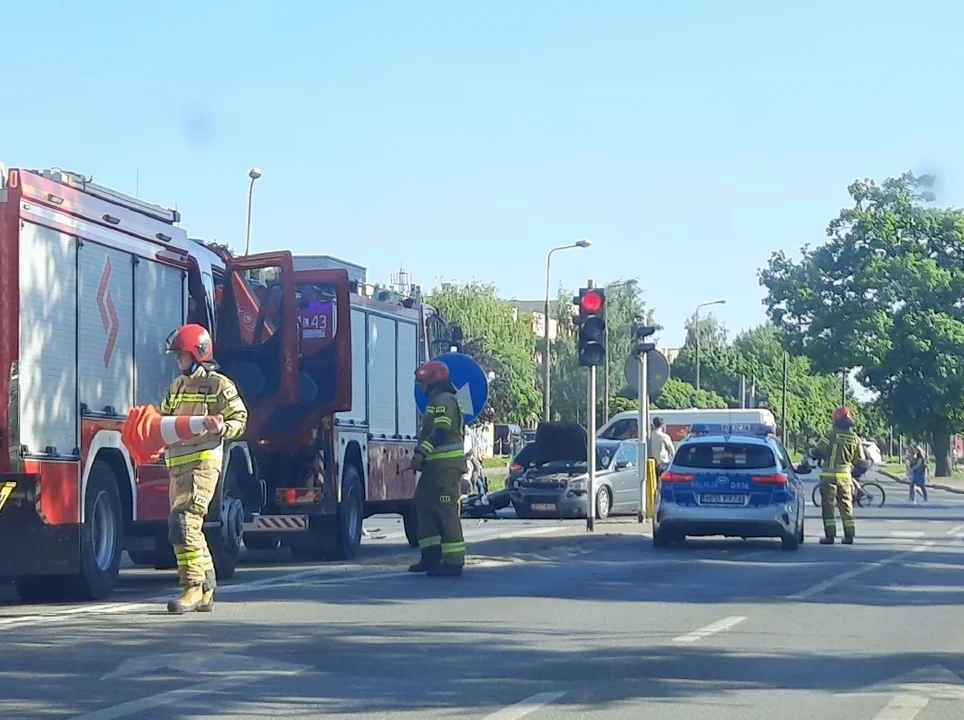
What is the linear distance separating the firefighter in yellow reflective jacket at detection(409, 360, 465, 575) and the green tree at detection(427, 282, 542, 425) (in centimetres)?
7185

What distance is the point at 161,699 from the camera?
8.49 m

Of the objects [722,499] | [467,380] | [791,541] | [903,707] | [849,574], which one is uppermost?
[467,380]

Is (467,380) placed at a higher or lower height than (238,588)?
higher

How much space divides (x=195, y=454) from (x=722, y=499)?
34.3 feet

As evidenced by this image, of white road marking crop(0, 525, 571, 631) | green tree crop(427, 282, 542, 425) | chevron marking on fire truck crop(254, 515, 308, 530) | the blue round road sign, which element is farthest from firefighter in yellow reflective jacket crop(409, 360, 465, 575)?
green tree crop(427, 282, 542, 425)

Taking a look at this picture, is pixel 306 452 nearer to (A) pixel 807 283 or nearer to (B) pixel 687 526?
(B) pixel 687 526

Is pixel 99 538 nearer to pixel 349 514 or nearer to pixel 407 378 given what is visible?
pixel 349 514

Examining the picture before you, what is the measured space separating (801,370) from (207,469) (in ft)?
388

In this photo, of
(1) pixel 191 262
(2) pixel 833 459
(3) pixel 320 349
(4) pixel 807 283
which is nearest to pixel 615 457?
(2) pixel 833 459

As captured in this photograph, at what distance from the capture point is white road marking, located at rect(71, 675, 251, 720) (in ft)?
26.2

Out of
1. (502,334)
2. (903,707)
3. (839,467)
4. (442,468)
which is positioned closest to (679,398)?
(502,334)

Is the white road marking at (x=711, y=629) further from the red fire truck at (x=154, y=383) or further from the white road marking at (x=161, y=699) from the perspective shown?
the red fire truck at (x=154, y=383)

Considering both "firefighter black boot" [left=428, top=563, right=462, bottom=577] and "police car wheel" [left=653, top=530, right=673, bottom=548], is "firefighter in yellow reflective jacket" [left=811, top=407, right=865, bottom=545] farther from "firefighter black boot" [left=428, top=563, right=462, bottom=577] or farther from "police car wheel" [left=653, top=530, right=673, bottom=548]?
"firefighter black boot" [left=428, top=563, right=462, bottom=577]

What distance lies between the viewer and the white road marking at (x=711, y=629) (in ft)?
37.6
